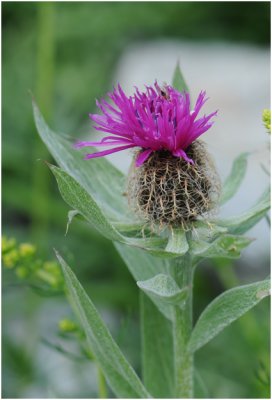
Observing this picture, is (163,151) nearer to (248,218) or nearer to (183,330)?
(248,218)

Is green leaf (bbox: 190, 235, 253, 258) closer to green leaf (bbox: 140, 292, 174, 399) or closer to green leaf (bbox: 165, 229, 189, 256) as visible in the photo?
green leaf (bbox: 165, 229, 189, 256)

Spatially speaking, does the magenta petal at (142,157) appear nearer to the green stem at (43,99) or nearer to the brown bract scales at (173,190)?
the brown bract scales at (173,190)

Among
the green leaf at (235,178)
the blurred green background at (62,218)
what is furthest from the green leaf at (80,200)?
the blurred green background at (62,218)

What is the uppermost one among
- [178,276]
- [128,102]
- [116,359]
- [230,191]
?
[128,102]

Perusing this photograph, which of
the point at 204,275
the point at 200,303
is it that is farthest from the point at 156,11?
the point at 200,303

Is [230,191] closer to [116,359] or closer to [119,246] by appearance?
[119,246]

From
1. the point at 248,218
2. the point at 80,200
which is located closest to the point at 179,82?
the point at 248,218
